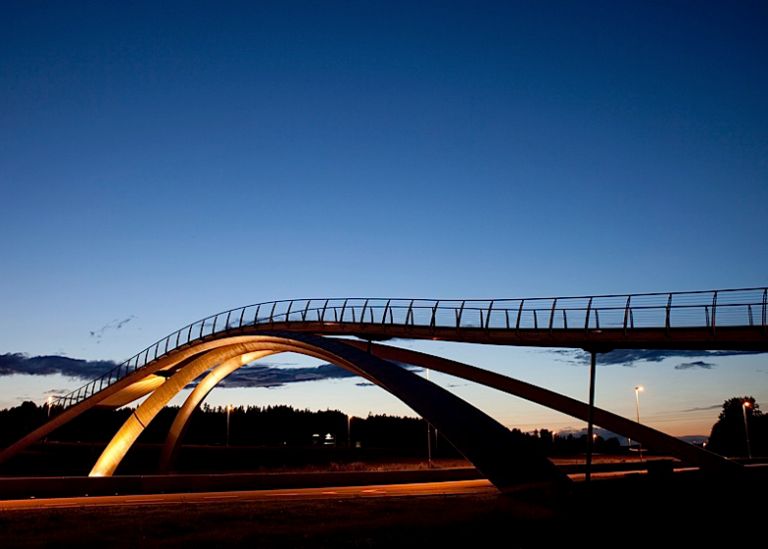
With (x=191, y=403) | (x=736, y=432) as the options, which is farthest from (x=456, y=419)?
(x=736, y=432)

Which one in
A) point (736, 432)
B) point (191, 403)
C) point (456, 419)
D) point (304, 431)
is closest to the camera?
point (456, 419)

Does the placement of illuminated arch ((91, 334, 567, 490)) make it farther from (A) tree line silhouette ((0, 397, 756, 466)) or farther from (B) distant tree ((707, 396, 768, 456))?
(B) distant tree ((707, 396, 768, 456))

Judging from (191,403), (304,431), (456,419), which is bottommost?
(304,431)

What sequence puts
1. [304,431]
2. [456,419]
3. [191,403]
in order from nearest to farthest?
1. [456,419]
2. [191,403]
3. [304,431]

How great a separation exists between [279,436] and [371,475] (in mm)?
88399

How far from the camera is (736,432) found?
87562 mm

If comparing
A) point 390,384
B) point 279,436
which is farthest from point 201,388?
point 279,436

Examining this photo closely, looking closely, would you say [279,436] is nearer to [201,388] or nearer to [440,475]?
[201,388]

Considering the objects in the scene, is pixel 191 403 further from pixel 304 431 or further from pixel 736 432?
pixel 304 431

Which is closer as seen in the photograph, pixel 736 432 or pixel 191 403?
pixel 191 403

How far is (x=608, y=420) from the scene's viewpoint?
28375 mm

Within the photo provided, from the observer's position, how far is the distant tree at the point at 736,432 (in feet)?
254

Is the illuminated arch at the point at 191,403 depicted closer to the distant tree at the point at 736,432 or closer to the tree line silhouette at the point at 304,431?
the tree line silhouette at the point at 304,431

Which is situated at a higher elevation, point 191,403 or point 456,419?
point 456,419
